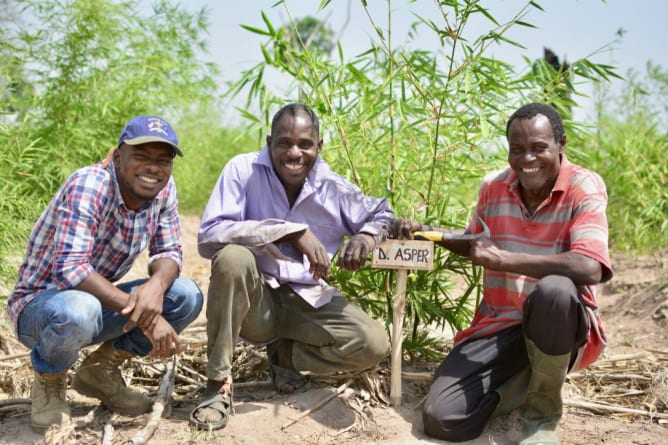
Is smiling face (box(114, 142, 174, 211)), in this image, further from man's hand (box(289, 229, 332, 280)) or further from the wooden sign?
the wooden sign

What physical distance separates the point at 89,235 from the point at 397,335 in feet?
4.58

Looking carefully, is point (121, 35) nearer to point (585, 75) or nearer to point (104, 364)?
point (104, 364)

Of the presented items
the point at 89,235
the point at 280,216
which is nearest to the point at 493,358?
the point at 280,216

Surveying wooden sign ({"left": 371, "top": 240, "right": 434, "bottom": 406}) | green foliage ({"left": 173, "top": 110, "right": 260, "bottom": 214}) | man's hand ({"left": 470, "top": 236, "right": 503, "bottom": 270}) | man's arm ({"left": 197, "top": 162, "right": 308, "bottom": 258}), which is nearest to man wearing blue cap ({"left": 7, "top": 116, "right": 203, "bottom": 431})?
man's arm ({"left": 197, "top": 162, "right": 308, "bottom": 258})

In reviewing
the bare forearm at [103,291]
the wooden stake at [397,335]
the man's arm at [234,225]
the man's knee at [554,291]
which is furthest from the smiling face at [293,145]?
the man's knee at [554,291]

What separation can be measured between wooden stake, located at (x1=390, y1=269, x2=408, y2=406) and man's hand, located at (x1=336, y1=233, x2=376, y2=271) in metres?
0.25

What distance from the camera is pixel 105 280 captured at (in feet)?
8.84

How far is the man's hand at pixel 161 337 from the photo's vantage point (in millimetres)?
2732

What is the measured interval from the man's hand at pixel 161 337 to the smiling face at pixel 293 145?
33.9 inches

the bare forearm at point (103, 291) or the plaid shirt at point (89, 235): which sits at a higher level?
the plaid shirt at point (89, 235)

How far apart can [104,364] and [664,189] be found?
497 cm

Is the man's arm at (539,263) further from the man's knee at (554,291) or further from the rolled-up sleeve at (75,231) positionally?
the rolled-up sleeve at (75,231)

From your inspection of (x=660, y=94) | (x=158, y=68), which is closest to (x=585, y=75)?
(x=158, y=68)

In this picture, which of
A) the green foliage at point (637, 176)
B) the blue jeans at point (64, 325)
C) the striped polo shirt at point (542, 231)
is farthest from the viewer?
the green foliage at point (637, 176)
